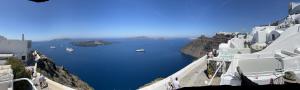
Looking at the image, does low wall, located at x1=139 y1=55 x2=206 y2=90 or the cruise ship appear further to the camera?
low wall, located at x1=139 y1=55 x2=206 y2=90

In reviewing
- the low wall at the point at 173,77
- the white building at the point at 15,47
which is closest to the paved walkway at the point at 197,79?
the low wall at the point at 173,77

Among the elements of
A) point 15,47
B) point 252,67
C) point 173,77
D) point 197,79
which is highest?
point 15,47

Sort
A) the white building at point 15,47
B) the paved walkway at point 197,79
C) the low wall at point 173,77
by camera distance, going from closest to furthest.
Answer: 1. the low wall at point 173,77
2. the paved walkway at point 197,79
3. the white building at point 15,47

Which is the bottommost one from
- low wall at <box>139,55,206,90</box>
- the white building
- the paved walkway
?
the paved walkway

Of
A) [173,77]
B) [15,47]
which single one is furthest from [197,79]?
[15,47]

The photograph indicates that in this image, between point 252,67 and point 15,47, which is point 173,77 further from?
point 15,47

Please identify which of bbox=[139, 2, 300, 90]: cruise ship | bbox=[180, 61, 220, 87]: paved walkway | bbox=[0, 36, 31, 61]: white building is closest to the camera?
bbox=[139, 2, 300, 90]: cruise ship

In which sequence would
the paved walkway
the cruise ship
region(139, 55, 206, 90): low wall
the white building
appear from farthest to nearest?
the white building
the paved walkway
region(139, 55, 206, 90): low wall
the cruise ship

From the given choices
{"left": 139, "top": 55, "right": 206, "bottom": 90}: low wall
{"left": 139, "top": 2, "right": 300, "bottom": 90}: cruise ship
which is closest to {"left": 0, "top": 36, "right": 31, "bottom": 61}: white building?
{"left": 139, "top": 55, "right": 206, "bottom": 90}: low wall

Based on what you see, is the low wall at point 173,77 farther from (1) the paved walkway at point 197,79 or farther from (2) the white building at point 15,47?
(2) the white building at point 15,47

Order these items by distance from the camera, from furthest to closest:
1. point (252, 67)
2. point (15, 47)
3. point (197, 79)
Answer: point (15, 47)
point (197, 79)
point (252, 67)

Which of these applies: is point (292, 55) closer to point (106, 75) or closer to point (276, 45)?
point (276, 45)

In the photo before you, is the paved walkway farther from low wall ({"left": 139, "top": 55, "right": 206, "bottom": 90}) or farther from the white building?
the white building
